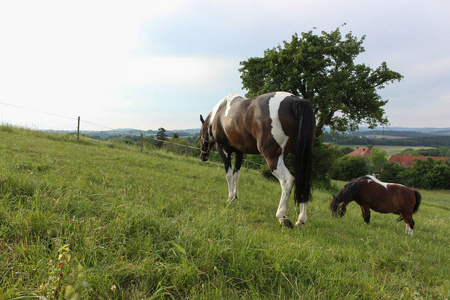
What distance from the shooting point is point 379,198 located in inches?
193

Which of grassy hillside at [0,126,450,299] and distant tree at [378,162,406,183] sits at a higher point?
grassy hillside at [0,126,450,299]

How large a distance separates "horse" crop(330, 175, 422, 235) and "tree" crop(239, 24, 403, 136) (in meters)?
13.6

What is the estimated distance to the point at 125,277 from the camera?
5.04 feet

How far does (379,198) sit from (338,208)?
2.91 feet

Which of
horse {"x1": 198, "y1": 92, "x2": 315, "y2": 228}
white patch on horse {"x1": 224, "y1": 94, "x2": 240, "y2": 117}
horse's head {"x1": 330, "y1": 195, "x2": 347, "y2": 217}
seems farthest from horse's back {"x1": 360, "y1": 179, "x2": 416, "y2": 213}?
white patch on horse {"x1": 224, "y1": 94, "x2": 240, "y2": 117}

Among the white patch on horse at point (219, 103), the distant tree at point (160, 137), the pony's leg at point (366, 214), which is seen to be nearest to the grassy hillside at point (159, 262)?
the pony's leg at point (366, 214)

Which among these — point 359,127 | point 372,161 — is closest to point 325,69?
point 359,127

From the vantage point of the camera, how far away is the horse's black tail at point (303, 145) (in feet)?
11.4

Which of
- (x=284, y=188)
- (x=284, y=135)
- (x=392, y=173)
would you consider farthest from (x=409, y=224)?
(x=392, y=173)

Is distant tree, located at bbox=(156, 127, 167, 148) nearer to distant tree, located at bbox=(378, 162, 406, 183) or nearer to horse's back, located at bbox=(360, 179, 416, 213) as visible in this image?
horse's back, located at bbox=(360, 179, 416, 213)

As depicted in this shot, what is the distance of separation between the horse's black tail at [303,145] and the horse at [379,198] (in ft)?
6.35

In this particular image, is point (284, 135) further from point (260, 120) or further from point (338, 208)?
point (338, 208)

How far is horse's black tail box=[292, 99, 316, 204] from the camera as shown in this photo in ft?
11.4

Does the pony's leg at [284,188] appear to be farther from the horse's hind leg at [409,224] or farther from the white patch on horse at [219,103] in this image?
the horse's hind leg at [409,224]
